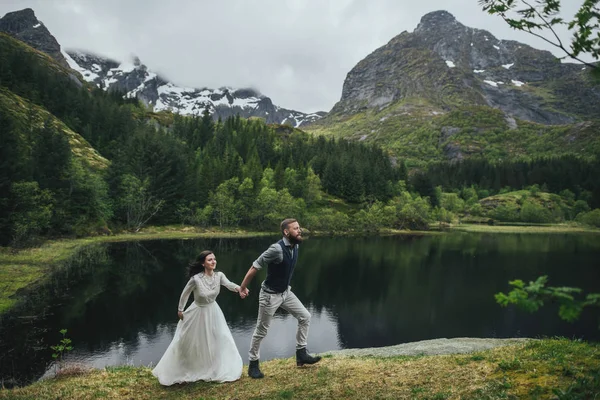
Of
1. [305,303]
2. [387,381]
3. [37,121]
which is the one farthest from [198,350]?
[37,121]

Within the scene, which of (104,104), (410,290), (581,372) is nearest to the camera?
(581,372)

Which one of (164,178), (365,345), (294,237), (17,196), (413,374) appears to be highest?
(164,178)

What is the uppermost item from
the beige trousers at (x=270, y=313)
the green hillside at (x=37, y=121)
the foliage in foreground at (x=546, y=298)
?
the green hillside at (x=37, y=121)

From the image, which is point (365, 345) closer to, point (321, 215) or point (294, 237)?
point (294, 237)

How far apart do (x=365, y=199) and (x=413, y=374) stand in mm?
119848

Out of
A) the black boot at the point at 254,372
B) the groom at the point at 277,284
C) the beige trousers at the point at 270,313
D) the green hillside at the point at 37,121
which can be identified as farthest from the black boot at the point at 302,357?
the green hillside at the point at 37,121

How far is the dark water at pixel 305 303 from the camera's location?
22.8 meters

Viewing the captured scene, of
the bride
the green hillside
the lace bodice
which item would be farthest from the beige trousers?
the green hillside

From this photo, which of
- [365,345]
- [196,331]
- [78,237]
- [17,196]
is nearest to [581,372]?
[196,331]

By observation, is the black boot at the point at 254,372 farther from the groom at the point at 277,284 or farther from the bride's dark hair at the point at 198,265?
the bride's dark hair at the point at 198,265

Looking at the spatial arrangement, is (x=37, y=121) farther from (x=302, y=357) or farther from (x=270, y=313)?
(x=302, y=357)

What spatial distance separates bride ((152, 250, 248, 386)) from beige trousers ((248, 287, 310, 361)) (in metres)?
0.57

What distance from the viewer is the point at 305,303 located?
118 feet

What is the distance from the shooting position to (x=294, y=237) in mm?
10422
